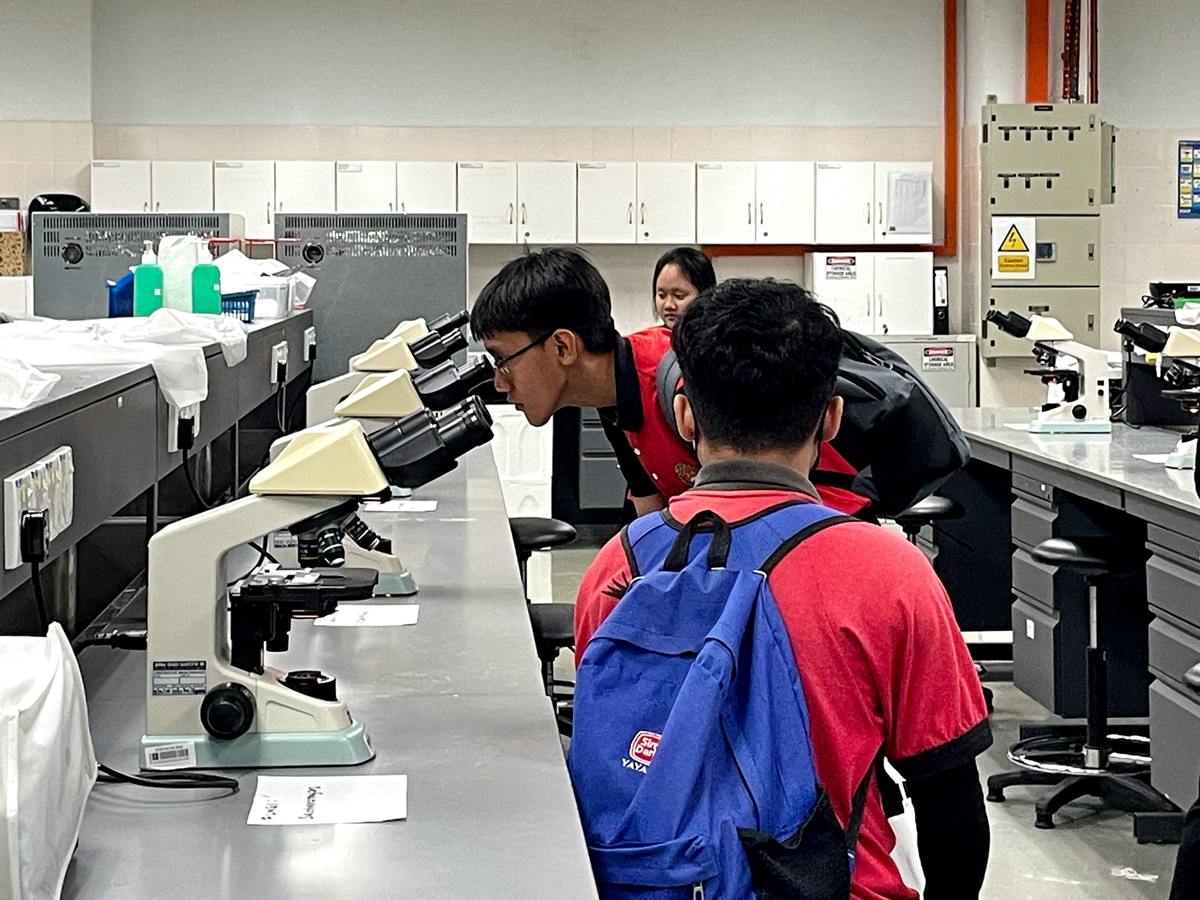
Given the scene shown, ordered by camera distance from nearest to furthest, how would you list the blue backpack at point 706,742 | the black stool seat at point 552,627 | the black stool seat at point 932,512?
1. the blue backpack at point 706,742
2. the black stool seat at point 552,627
3. the black stool seat at point 932,512

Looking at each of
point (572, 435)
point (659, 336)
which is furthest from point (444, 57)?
point (659, 336)

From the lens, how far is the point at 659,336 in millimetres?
2738

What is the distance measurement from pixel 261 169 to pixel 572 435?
2.36 meters

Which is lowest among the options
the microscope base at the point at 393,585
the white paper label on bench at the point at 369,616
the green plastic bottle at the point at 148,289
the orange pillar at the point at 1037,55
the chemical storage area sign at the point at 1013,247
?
the white paper label on bench at the point at 369,616

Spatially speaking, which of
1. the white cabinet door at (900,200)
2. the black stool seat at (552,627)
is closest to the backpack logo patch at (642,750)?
the black stool seat at (552,627)

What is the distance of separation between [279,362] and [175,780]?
8.29 ft

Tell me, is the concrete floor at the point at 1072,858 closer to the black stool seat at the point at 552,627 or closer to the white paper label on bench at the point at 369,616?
the black stool seat at the point at 552,627

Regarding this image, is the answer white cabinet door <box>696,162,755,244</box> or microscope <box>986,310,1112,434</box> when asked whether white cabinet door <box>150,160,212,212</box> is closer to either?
white cabinet door <box>696,162,755,244</box>

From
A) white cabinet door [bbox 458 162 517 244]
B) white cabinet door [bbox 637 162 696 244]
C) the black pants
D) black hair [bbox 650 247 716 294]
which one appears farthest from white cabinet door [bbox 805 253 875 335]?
the black pants

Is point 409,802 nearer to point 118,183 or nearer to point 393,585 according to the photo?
point 393,585

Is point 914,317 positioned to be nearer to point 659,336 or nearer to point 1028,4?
point 1028,4

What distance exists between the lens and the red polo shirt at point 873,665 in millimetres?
1429

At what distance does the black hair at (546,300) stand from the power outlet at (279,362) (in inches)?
60.7

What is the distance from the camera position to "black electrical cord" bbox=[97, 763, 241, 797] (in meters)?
1.64
